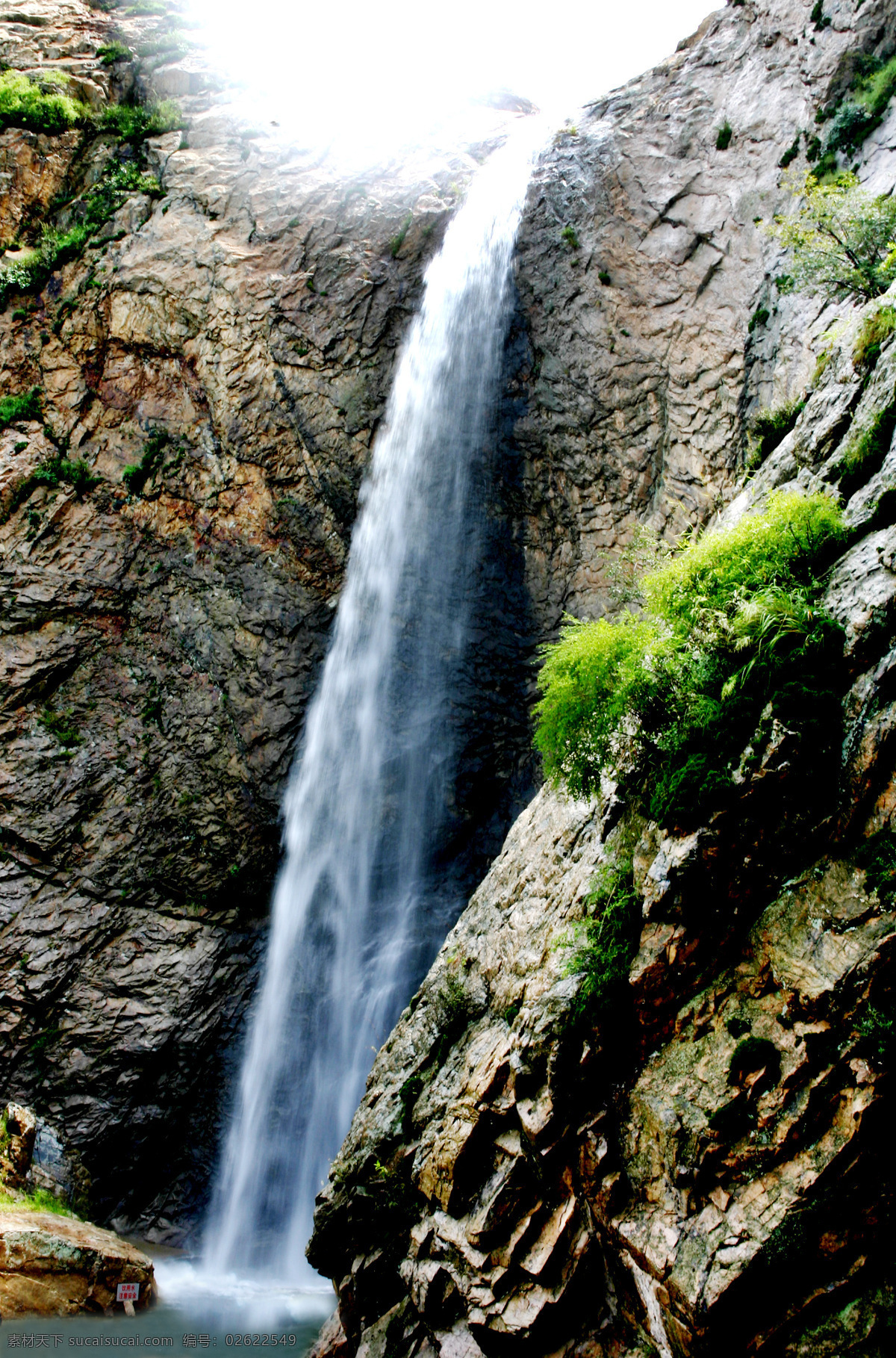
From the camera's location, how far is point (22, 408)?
14781 millimetres

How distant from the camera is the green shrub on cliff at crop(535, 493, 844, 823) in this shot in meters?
4.70

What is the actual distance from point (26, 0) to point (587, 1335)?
28.1m

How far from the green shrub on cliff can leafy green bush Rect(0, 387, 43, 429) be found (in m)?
13.6

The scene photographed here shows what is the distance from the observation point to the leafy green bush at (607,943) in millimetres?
5230

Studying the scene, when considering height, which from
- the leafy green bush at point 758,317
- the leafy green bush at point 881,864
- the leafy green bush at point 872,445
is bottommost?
the leafy green bush at point 881,864

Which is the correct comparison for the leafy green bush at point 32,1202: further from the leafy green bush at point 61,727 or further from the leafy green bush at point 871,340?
the leafy green bush at point 871,340

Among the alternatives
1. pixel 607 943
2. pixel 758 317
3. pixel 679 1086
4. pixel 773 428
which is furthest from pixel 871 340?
pixel 758 317

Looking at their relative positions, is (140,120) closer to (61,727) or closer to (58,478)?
(58,478)

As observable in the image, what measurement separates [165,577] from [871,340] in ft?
40.4

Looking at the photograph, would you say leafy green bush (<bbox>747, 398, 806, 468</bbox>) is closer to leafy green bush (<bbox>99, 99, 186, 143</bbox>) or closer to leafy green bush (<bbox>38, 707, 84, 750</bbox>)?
leafy green bush (<bbox>38, 707, 84, 750</bbox>)

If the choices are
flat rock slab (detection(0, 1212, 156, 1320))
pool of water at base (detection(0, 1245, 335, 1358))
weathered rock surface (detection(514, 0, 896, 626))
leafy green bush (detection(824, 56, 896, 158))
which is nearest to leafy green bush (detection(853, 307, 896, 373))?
weathered rock surface (detection(514, 0, 896, 626))

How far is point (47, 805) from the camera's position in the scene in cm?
1312

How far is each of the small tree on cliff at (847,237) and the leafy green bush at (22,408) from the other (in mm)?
13268

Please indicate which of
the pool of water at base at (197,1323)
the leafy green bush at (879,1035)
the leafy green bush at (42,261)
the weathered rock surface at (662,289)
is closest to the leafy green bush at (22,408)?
the leafy green bush at (42,261)
